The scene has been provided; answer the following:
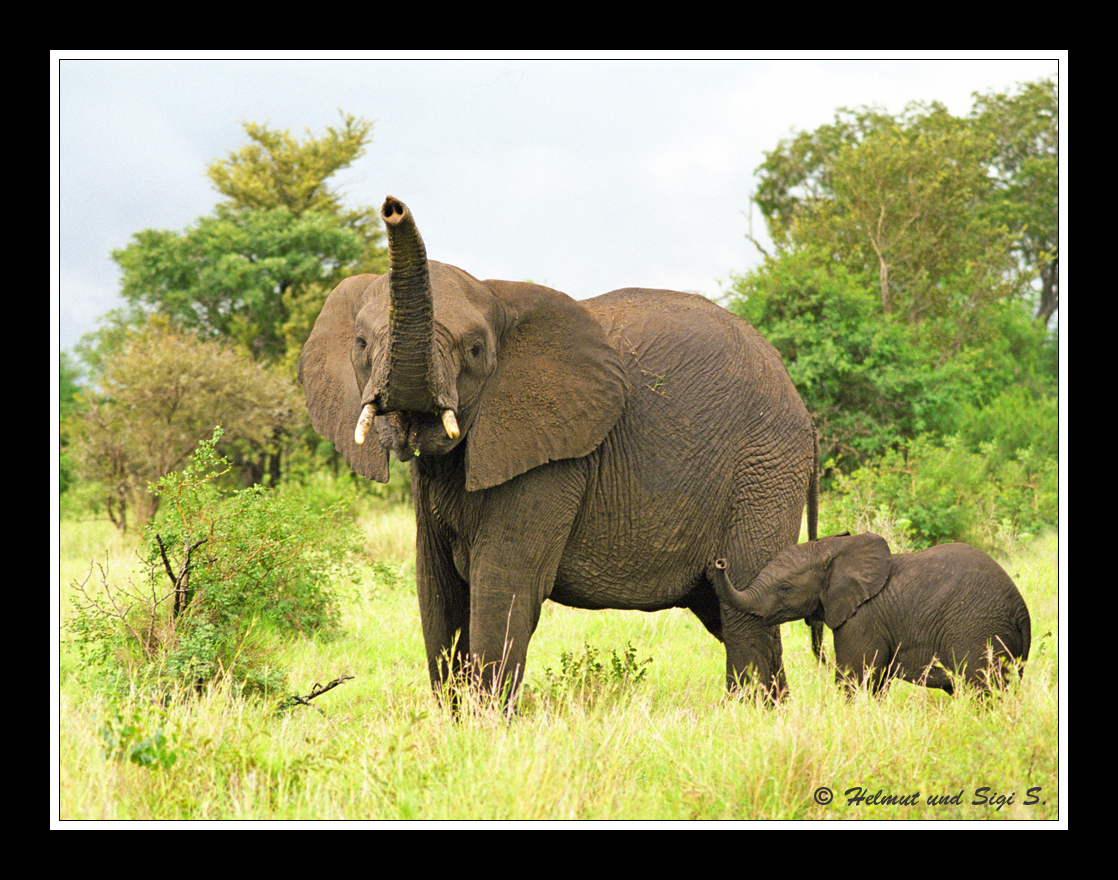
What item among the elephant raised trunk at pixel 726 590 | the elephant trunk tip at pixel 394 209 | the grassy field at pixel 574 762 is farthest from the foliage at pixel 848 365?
the elephant trunk tip at pixel 394 209

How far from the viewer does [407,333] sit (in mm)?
4859

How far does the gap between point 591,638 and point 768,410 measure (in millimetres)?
3472

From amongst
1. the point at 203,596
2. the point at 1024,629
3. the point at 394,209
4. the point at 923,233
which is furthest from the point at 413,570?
the point at 923,233

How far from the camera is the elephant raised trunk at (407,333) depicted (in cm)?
458

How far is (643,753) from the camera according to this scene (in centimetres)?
548

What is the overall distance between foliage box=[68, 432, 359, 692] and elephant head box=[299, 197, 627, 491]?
157 cm

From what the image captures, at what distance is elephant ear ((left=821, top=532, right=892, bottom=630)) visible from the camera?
22.0ft

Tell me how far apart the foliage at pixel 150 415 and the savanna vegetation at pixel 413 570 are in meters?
0.05

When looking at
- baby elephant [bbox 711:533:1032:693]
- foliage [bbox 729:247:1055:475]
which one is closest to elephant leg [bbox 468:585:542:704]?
baby elephant [bbox 711:533:1032:693]

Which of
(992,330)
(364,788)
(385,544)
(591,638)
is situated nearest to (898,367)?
(992,330)

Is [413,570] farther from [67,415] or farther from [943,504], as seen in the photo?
[67,415]

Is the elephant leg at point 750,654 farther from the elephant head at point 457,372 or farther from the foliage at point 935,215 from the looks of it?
the foliage at point 935,215

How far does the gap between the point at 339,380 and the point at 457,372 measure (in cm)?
93

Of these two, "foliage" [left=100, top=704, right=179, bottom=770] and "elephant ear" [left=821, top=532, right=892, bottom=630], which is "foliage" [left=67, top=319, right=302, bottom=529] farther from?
"elephant ear" [left=821, top=532, right=892, bottom=630]
